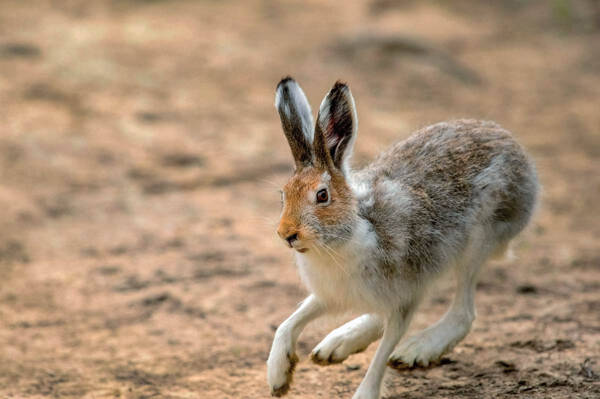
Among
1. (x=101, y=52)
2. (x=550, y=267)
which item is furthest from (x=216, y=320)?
(x=101, y=52)

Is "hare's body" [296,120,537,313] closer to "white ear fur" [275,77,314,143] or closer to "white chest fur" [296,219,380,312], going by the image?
"white chest fur" [296,219,380,312]

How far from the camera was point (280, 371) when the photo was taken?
4.12m

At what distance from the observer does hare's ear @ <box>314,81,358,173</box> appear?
3951 mm

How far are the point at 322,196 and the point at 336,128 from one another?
44 cm

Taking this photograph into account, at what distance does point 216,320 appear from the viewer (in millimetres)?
5621

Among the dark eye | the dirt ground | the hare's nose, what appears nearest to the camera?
the hare's nose

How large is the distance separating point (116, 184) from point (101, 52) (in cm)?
326

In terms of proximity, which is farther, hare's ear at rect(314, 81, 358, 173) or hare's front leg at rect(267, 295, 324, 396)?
hare's front leg at rect(267, 295, 324, 396)

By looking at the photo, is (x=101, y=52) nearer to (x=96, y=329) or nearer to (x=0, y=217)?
(x=0, y=217)

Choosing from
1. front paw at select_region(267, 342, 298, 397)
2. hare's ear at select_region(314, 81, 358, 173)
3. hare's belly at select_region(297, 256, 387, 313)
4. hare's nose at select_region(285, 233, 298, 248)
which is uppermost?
hare's ear at select_region(314, 81, 358, 173)

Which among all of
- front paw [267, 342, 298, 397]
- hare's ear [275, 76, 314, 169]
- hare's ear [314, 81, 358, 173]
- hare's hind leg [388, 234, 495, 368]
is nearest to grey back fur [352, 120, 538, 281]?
hare's hind leg [388, 234, 495, 368]

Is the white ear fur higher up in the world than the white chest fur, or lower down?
higher up

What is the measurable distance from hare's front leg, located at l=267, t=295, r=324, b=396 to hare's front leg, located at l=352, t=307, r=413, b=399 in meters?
0.37

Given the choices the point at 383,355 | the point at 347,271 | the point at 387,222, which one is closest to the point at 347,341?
the point at 383,355
